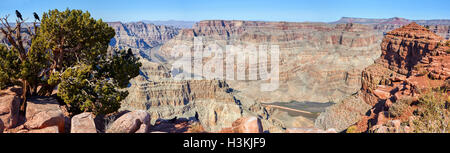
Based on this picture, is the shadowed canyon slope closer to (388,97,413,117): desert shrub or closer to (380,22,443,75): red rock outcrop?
(380,22,443,75): red rock outcrop

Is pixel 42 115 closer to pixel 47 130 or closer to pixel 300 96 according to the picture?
pixel 47 130

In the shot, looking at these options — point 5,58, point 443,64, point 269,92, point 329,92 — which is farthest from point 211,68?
point 5,58

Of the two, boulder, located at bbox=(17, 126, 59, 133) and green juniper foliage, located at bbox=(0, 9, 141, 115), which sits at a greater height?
green juniper foliage, located at bbox=(0, 9, 141, 115)

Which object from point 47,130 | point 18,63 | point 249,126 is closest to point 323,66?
point 249,126

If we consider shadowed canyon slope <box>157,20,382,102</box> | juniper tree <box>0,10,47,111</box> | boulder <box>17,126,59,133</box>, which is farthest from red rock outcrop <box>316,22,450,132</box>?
shadowed canyon slope <box>157,20,382,102</box>

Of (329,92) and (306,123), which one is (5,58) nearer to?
(306,123)

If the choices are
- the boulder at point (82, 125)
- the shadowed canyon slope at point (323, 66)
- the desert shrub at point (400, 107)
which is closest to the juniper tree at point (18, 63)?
the boulder at point (82, 125)

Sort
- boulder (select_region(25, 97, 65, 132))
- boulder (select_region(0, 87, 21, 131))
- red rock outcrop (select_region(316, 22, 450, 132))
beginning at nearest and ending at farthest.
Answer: boulder (select_region(25, 97, 65, 132))
boulder (select_region(0, 87, 21, 131))
red rock outcrop (select_region(316, 22, 450, 132))
